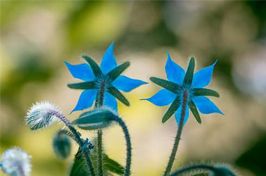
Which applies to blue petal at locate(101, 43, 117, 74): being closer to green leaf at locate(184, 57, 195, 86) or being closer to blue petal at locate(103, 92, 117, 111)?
blue petal at locate(103, 92, 117, 111)

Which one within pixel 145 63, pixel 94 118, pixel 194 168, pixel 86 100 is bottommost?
pixel 194 168

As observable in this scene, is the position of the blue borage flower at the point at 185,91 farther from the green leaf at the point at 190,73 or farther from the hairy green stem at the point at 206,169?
the hairy green stem at the point at 206,169

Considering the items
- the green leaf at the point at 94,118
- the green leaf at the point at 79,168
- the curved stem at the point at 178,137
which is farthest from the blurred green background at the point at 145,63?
the green leaf at the point at 94,118

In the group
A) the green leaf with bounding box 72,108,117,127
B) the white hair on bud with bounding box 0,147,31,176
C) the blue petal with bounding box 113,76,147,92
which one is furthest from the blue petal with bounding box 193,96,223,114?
the white hair on bud with bounding box 0,147,31,176

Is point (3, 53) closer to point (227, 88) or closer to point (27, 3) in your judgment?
point (27, 3)

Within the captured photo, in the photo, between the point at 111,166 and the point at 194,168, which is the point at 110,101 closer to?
the point at 111,166

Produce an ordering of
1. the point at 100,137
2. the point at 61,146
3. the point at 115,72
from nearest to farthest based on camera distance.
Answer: the point at 100,137
the point at 115,72
the point at 61,146

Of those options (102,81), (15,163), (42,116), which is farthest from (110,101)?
(15,163)
